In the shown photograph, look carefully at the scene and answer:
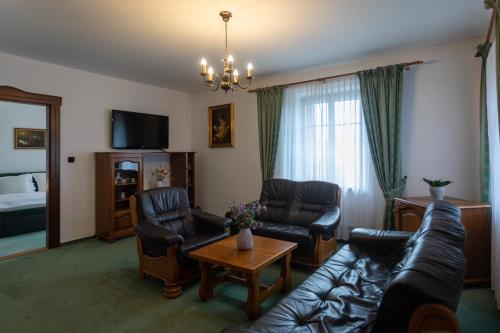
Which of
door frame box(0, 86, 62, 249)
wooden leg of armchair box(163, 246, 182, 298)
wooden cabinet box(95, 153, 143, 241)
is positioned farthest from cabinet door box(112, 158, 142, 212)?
wooden leg of armchair box(163, 246, 182, 298)

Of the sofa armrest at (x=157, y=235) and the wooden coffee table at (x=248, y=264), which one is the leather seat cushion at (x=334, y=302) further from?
the sofa armrest at (x=157, y=235)

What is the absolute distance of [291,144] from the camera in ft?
14.8

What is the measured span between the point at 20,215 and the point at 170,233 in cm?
354

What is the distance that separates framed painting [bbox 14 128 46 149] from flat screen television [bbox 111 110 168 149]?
2970mm

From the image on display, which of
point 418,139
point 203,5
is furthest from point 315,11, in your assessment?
point 418,139

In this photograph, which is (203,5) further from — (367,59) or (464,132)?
(464,132)

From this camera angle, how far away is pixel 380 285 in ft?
6.51

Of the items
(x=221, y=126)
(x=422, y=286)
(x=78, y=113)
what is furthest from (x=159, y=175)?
(x=422, y=286)

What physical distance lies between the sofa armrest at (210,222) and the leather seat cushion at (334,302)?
1.30 metres

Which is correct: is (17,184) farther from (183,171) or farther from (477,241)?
(477,241)

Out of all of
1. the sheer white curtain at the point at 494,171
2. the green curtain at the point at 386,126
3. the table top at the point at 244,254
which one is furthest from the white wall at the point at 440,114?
the table top at the point at 244,254

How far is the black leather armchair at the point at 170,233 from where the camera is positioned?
266 centimetres

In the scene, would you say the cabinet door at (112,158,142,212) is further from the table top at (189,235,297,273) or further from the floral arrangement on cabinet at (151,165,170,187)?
the table top at (189,235,297,273)

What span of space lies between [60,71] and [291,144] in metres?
3.55
